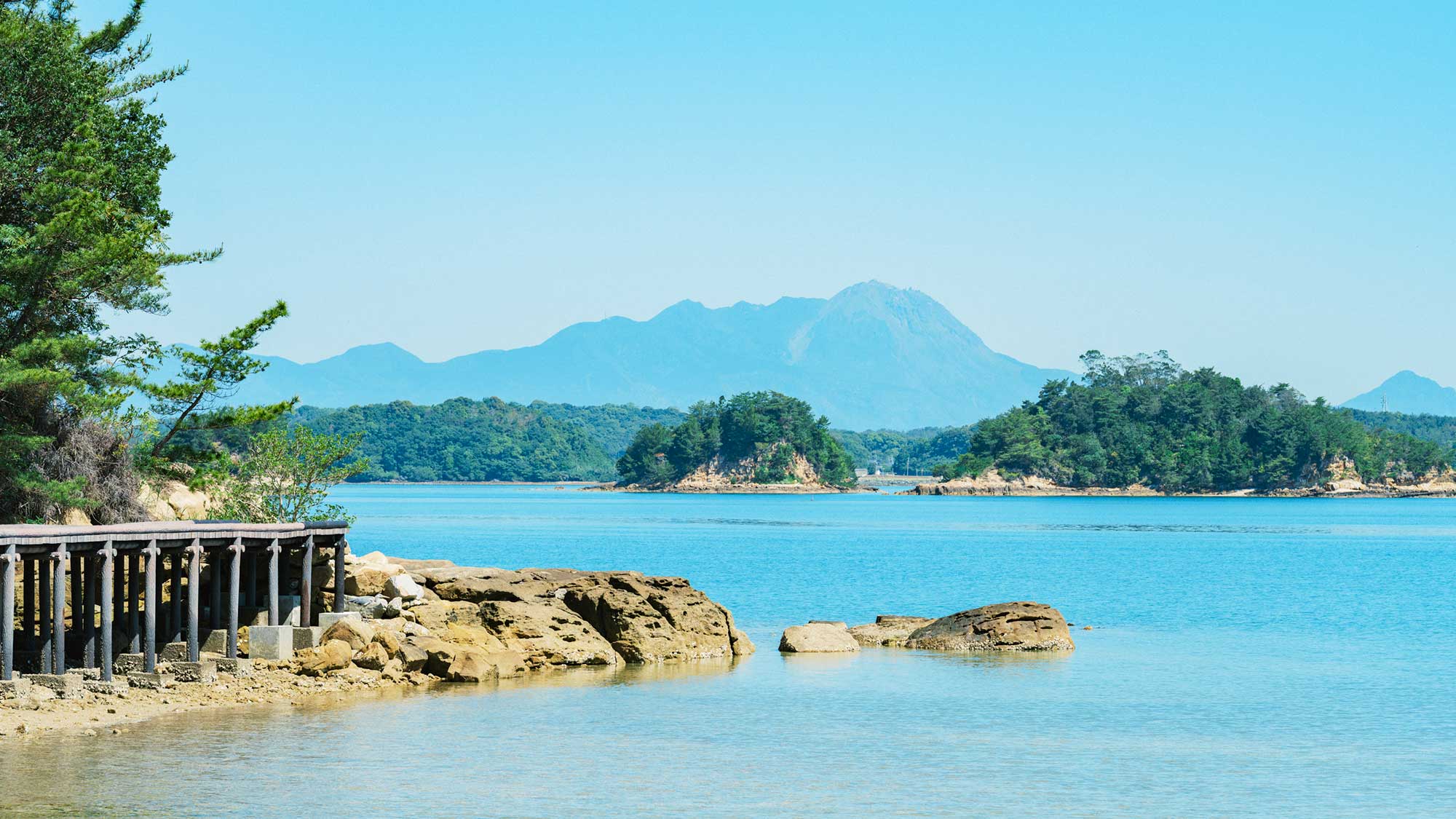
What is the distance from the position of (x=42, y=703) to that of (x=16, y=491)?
25.8 feet

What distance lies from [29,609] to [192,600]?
3.07m

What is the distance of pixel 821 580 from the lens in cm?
5997

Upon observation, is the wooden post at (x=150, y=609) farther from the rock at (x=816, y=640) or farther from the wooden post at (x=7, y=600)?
the rock at (x=816, y=640)

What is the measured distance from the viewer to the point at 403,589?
30547 millimetres

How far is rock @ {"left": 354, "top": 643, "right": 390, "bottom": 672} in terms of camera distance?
90.4 ft

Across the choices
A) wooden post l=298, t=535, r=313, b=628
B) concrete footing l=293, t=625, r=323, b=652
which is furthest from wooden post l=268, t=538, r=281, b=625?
wooden post l=298, t=535, r=313, b=628

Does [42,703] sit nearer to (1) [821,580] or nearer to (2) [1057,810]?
(2) [1057,810]

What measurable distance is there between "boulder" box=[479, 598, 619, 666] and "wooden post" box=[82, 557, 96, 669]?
752cm

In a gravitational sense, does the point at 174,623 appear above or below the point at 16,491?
below

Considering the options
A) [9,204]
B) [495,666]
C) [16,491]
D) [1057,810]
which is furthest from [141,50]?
[1057,810]

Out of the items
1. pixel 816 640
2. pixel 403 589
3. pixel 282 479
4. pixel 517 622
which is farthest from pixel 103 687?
pixel 816 640

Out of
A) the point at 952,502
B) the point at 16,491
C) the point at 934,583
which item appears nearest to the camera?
the point at 16,491

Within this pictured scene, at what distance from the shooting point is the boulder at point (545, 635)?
30458mm

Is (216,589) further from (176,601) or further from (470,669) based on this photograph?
(470,669)
